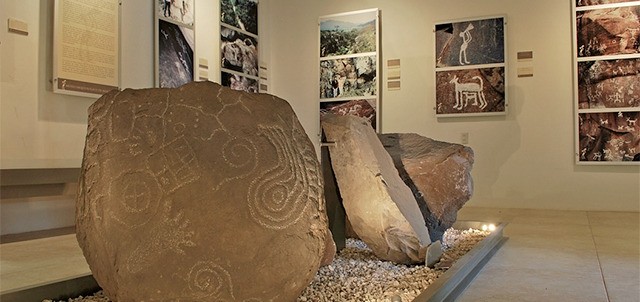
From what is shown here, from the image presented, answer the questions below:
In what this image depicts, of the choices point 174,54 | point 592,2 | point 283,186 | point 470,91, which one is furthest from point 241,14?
point 283,186

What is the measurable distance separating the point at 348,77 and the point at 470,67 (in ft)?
5.80

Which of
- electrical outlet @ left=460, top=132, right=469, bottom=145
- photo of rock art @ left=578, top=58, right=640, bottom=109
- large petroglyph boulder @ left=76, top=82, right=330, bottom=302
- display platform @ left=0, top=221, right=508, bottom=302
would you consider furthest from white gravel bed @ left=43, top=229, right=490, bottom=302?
photo of rock art @ left=578, top=58, right=640, bottom=109

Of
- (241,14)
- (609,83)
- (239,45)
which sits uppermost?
(241,14)

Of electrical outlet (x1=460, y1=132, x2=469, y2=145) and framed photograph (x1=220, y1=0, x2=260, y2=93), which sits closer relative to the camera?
electrical outlet (x1=460, y1=132, x2=469, y2=145)

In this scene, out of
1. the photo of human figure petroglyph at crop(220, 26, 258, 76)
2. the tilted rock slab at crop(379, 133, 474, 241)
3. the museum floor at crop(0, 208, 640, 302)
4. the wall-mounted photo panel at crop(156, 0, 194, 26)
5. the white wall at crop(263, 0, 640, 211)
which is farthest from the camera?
the photo of human figure petroglyph at crop(220, 26, 258, 76)

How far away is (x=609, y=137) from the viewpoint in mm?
6340

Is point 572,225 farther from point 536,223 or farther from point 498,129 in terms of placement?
point 498,129

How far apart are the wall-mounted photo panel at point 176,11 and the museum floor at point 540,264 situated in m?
2.83

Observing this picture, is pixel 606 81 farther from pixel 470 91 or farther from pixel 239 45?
pixel 239 45

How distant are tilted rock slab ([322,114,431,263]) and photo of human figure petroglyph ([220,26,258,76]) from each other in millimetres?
4353

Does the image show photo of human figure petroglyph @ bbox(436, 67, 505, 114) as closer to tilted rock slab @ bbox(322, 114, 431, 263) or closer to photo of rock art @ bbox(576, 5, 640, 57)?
photo of rock art @ bbox(576, 5, 640, 57)

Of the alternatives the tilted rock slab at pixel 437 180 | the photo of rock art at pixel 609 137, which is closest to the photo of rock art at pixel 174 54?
the tilted rock slab at pixel 437 180

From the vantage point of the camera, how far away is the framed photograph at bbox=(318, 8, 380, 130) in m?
7.57

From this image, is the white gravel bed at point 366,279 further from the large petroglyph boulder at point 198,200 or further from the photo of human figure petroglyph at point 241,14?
the photo of human figure petroglyph at point 241,14
